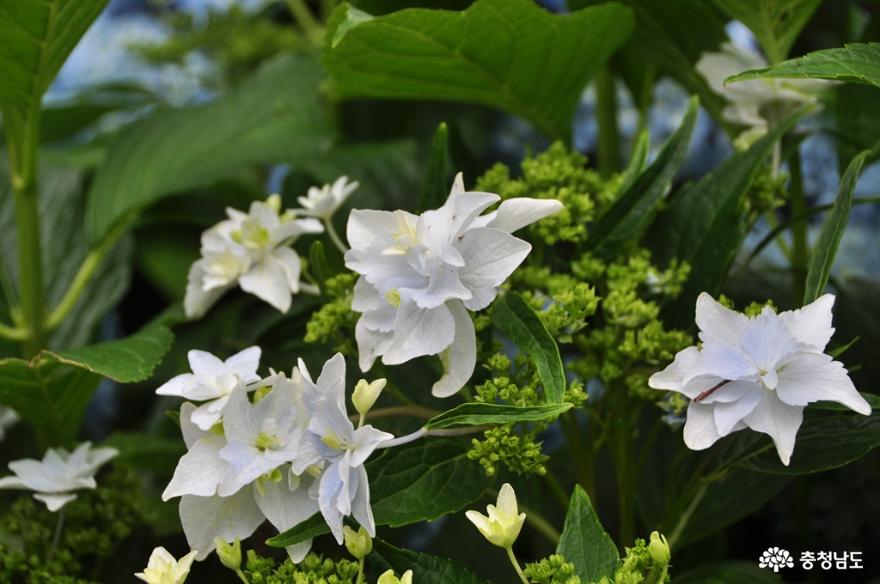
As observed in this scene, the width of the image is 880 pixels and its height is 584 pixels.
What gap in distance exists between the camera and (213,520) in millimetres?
598

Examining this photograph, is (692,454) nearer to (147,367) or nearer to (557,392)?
(557,392)

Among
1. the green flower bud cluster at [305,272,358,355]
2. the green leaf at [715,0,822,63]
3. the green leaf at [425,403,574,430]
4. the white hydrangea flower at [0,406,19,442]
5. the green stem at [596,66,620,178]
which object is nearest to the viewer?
the green leaf at [425,403,574,430]

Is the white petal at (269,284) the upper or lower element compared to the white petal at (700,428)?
lower

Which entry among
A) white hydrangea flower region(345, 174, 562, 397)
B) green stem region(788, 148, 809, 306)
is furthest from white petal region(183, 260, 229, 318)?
green stem region(788, 148, 809, 306)

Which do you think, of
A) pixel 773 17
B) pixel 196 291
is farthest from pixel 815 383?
pixel 196 291

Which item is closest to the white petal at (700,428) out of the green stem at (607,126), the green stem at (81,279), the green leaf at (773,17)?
the green leaf at (773,17)

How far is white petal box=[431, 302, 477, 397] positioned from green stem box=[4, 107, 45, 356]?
0.41 meters

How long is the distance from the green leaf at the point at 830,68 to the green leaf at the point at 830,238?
45 millimetres

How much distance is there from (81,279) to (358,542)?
49 centimetres

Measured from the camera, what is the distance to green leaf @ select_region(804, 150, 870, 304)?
22.4 inches

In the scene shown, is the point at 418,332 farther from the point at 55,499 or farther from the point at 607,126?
the point at 607,126

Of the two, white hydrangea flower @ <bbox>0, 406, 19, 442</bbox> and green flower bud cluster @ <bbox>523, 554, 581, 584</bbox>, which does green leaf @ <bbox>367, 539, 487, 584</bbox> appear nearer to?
green flower bud cluster @ <bbox>523, 554, 581, 584</bbox>

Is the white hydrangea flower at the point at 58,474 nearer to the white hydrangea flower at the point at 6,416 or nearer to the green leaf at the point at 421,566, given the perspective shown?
the white hydrangea flower at the point at 6,416

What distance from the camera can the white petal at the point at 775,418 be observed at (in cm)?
54
